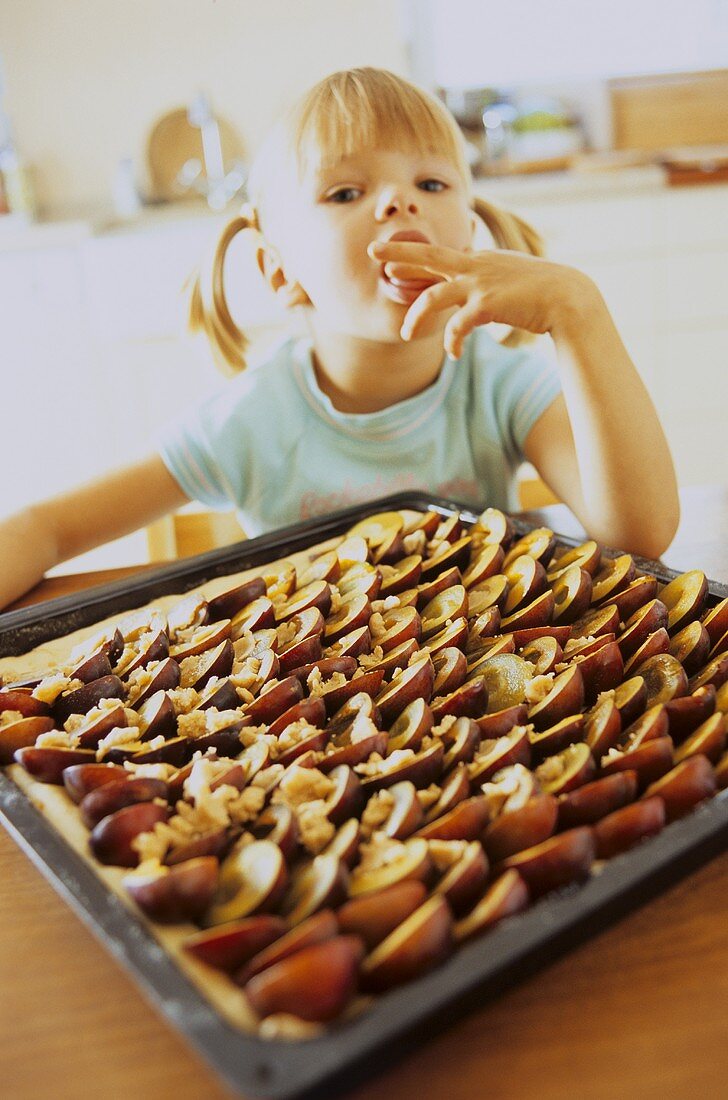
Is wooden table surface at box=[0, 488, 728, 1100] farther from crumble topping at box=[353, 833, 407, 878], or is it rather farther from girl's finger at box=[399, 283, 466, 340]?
girl's finger at box=[399, 283, 466, 340]

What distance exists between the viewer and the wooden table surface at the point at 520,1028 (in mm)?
444

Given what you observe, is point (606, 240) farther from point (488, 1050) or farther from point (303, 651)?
point (488, 1050)

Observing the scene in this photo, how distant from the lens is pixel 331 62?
2975mm

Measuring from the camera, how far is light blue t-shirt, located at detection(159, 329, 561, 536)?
122cm

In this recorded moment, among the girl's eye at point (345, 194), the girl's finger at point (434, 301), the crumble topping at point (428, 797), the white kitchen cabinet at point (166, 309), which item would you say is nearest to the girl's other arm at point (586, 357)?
the girl's finger at point (434, 301)

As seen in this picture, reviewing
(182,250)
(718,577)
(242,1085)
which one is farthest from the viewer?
(182,250)

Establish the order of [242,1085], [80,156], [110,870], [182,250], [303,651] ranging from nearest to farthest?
[242,1085] < [110,870] < [303,651] < [182,250] < [80,156]

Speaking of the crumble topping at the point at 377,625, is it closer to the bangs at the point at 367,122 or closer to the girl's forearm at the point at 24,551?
the girl's forearm at the point at 24,551

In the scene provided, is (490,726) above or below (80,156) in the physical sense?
below

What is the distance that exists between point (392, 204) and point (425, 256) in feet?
0.37

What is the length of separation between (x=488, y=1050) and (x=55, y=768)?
319 millimetres

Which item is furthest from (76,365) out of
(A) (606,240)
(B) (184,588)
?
(B) (184,588)

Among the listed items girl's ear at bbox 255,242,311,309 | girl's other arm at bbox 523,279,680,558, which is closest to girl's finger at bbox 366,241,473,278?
girl's other arm at bbox 523,279,680,558

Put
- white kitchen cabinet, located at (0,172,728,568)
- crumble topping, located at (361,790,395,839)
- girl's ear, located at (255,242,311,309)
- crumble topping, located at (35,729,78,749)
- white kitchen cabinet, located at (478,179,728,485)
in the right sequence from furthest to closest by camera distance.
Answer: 1. white kitchen cabinet, located at (478,179,728,485)
2. white kitchen cabinet, located at (0,172,728,568)
3. girl's ear, located at (255,242,311,309)
4. crumble topping, located at (35,729,78,749)
5. crumble topping, located at (361,790,395,839)
